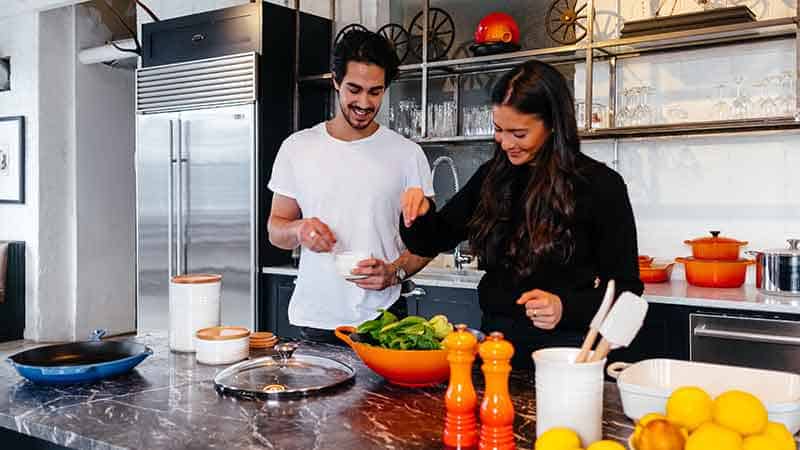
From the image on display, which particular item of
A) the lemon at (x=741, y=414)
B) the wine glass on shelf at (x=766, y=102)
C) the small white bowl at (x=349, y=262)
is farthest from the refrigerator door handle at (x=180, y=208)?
the lemon at (x=741, y=414)

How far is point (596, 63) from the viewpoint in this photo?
400 cm

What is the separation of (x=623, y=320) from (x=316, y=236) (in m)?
1.28

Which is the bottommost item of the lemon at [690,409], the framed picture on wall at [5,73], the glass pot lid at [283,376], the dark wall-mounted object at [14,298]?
the dark wall-mounted object at [14,298]

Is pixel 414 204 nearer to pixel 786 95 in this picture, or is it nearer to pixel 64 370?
pixel 64 370

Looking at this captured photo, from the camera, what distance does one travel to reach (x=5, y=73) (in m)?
6.40

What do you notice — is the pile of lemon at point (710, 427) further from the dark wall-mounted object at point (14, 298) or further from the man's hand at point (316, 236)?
the dark wall-mounted object at point (14, 298)

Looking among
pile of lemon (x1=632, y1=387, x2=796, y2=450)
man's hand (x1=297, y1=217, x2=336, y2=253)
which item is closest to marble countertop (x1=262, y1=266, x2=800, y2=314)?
man's hand (x1=297, y1=217, x2=336, y2=253)

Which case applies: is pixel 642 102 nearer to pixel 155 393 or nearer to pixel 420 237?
pixel 420 237

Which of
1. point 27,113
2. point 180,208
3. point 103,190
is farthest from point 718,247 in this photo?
point 27,113

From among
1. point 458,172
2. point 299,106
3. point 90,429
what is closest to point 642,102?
point 458,172

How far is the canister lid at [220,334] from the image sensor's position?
6.24 ft

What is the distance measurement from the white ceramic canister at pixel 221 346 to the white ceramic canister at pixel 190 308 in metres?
0.10

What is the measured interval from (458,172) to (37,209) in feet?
12.2

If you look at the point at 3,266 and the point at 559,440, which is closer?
the point at 559,440
